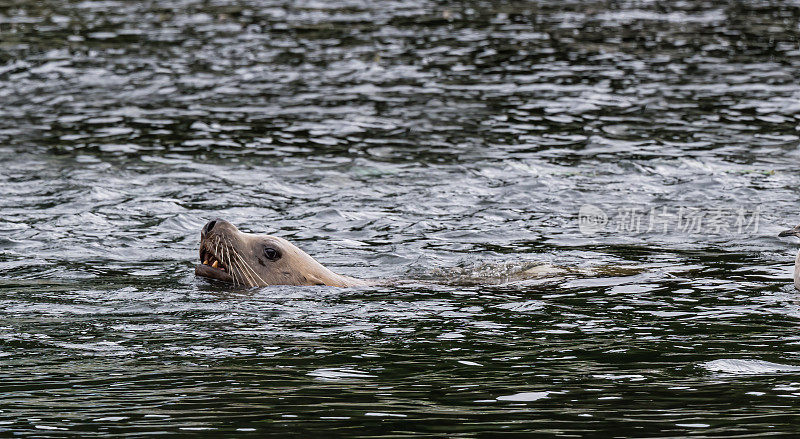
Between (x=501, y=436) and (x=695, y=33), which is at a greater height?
(x=501, y=436)

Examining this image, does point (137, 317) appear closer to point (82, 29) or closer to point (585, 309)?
point (585, 309)

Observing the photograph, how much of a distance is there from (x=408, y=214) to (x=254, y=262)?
3.13 m

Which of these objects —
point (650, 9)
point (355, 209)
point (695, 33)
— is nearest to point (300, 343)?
point (355, 209)

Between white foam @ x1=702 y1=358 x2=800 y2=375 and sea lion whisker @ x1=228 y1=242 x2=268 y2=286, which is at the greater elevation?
white foam @ x1=702 y1=358 x2=800 y2=375

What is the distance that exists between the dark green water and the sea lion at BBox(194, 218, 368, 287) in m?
0.27

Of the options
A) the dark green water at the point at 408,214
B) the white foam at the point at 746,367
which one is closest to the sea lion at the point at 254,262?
the dark green water at the point at 408,214

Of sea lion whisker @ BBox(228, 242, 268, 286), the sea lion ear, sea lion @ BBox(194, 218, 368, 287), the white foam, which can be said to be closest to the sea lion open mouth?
sea lion @ BBox(194, 218, 368, 287)

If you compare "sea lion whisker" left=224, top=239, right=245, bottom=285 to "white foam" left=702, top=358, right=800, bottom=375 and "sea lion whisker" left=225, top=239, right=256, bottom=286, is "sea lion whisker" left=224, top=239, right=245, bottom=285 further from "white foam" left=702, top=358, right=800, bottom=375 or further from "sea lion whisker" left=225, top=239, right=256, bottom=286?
"white foam" left=702, top=358, right=800, bottom=375

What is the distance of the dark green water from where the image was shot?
689 centimetres

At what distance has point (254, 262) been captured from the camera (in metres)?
10.7

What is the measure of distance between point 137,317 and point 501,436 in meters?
3.99

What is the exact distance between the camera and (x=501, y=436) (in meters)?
6.00

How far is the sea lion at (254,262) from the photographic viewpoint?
10.5 meters

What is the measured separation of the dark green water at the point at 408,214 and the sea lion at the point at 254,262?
0.90 ft
